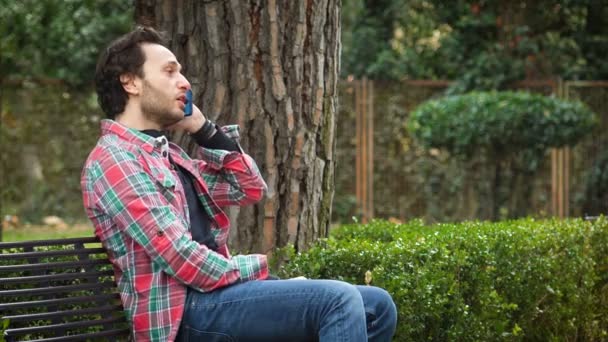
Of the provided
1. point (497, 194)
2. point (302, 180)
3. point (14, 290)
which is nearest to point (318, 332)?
point (14, 290)

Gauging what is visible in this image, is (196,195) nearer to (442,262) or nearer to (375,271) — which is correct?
(375,271)

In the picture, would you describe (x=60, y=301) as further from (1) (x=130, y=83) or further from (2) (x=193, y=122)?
(2) (x=193, y=122)

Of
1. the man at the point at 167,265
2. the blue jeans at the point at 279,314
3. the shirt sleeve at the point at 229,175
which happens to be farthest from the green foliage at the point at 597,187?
the blue jeans at the point at 279,314

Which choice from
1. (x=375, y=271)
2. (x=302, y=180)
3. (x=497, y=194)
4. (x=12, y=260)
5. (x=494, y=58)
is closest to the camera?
(x=12, y=260)

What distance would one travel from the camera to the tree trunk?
5098mm

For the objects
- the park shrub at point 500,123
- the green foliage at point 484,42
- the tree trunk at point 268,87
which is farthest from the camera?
the green foliage at point 484,42

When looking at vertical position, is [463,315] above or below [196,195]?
below

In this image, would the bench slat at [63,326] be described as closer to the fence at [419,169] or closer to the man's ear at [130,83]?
the man's ear at [130,83]

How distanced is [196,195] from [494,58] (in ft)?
36.0

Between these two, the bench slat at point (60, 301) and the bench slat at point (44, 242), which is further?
the bench slat at point (44, 242)

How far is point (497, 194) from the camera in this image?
1338 centimetres

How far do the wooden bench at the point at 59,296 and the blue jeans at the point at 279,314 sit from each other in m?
0.30

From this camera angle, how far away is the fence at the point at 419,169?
1345cm

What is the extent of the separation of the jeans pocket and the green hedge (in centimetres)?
100
